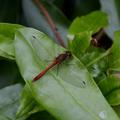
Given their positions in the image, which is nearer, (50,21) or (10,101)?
(10,101)

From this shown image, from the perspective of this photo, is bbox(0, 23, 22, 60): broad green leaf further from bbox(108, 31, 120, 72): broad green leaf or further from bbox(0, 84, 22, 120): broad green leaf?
bbox(108, 31, 120, 72): broad green leaf

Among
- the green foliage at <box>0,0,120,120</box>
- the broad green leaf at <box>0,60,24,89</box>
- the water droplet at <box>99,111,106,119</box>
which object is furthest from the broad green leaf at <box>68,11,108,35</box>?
the water droplet at <box>99,111,106,119</box>

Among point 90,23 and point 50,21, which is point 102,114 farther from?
point 50,21

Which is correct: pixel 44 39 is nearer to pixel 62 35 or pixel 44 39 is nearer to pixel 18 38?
pixel 18 38

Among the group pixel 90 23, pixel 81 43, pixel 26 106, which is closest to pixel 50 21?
pixel 90 23

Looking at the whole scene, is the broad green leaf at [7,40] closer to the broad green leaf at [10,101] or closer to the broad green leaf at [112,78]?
the broad green leaf at [10,101]

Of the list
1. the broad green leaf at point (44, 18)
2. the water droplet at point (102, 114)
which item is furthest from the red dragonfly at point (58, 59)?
the broad green leaf at point (44, 18)

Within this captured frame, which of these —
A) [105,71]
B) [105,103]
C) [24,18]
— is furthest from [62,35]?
[105,103]
